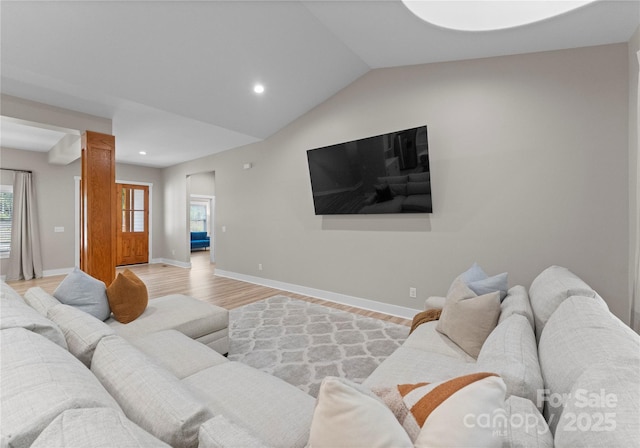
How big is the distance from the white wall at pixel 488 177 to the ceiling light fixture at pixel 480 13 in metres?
0.49

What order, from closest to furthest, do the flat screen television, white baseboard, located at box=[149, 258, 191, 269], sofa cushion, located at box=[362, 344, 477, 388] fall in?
sofa cushion, located at box=[362, 344, 477, 388] → the flat screen television → white baseboard, located at box=[149, 258, 191, 269]

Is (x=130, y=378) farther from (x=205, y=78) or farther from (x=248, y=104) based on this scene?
(x=248, y=104)

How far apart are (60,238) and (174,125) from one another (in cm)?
424

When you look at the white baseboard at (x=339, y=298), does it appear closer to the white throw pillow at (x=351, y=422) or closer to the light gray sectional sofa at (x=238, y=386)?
the light gray sectional sofa at (x=238, y=386)

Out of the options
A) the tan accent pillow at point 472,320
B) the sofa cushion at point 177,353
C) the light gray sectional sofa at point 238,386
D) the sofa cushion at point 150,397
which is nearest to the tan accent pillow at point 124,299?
the sofa cushion at point 177,353

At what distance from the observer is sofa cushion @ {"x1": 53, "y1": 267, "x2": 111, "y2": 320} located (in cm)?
213

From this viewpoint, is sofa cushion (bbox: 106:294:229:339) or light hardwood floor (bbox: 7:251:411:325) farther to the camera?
light hardwood floor (bbox: 7:251:411:325)

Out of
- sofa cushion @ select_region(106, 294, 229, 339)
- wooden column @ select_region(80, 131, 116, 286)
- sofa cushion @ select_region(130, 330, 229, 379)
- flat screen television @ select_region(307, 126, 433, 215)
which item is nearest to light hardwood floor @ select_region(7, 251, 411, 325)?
wooden column @ select_region(80, 131, 116, 286)

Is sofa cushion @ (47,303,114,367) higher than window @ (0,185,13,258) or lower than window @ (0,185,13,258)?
lower

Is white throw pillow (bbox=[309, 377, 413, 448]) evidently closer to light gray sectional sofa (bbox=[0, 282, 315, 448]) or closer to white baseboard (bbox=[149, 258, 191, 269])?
light gray sectional sofa (bbox=[0, 282, 315, 448])

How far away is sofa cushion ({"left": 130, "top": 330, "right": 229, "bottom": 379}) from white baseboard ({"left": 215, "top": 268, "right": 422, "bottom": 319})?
8.31 feet

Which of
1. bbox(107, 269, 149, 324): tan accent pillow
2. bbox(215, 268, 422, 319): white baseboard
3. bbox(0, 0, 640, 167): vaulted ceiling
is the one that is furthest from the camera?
bbox(215, 268, 422, 319): white baseboard

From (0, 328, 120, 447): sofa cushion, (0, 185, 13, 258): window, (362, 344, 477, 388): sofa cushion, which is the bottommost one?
(362, 344, 477, 388): sofa cushion

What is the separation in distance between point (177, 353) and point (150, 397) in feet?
3.07
